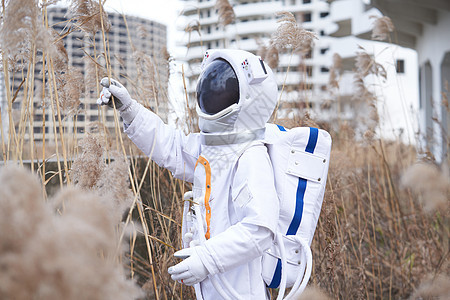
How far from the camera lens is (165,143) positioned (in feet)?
5.07

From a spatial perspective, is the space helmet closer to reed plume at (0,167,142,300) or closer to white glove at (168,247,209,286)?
white glove at (168,247,209,286)

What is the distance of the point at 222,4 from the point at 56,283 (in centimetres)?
204

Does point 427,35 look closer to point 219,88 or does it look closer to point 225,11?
point 225,11

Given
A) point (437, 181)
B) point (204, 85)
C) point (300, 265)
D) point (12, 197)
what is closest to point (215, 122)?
point (204, 85)

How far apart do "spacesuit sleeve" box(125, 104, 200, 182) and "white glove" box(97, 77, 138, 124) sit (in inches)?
0.9

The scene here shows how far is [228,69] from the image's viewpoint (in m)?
1.42

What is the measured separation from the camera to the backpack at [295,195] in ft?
4.59

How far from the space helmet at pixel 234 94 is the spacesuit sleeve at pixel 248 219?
0.36 feet

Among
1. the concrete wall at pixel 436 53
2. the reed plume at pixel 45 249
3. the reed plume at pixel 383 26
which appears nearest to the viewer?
the reed plume at pixel 45 249

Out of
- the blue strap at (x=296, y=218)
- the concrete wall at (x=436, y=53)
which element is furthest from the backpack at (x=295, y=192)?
the concrete wall at (x=436, y=53)

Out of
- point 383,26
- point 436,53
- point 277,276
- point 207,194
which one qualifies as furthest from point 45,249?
point 436,53

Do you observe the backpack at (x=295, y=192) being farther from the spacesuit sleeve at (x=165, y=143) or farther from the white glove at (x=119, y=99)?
the white glove at (x=119, y=99)

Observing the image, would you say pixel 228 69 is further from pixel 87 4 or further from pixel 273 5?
pixel 273 5

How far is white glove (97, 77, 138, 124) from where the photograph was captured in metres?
1.41
